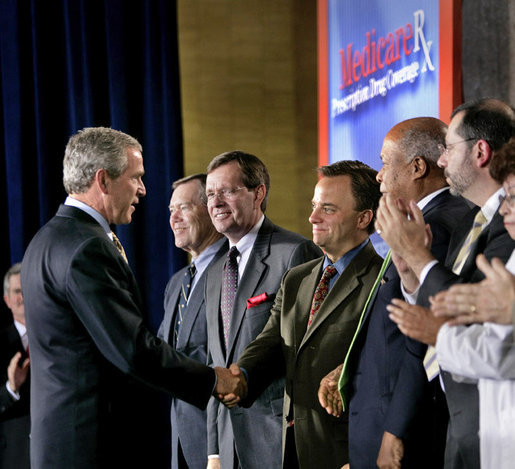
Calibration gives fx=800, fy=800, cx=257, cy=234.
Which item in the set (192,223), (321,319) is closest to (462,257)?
(321,319)

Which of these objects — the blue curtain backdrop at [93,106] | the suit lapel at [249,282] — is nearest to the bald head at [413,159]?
the suit lapel at [249,282]

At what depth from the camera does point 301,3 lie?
236 inches

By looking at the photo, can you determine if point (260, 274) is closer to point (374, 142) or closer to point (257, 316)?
point (257, 316)

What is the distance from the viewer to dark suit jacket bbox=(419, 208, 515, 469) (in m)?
2.09

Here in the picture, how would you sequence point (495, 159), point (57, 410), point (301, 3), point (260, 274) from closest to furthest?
point (495, 159) < point (57, 410) < point (260, 274) < point (301, 3)

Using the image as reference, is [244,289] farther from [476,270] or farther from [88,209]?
[476,270]

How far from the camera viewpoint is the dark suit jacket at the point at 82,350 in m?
2.74

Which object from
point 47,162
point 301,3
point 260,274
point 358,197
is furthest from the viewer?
point 301,3

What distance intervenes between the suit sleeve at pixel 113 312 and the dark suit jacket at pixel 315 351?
0.43 m

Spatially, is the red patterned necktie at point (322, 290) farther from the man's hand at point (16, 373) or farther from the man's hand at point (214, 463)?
the man's hand at point (16, 373)

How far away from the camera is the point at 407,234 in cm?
226

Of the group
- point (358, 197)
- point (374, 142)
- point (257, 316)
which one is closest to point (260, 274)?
point (257, 316)

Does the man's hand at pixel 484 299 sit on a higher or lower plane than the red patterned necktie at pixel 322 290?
higher

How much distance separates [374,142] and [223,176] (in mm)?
950
